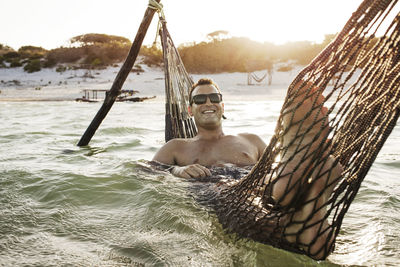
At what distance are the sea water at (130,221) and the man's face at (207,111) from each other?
61 cm

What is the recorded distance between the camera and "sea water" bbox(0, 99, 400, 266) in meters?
1.90

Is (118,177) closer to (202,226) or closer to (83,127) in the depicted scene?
(202,226)

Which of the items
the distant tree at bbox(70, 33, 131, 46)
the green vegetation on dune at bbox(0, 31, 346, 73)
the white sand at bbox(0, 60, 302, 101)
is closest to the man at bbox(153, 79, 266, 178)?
the white sand at bbox(0, 60, 302, 101)

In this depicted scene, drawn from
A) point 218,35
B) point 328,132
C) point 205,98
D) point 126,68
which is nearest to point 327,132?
point 328,132

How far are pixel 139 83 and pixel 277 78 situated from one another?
25.0ft

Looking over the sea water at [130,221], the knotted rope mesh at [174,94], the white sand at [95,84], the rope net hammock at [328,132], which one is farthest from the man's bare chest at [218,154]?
the white sand at [95,84]

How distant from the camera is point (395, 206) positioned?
277cm

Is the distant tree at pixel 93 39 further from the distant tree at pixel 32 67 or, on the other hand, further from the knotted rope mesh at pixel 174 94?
the knotted rope mesh at pixel 174 94

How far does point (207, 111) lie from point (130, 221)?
139 centimetres

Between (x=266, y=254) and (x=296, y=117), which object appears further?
(x=266, y=254)

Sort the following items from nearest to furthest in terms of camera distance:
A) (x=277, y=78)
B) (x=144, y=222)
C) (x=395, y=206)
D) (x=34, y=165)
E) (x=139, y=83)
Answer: (x=144, y=222) → (x=395, y=206) → (x=34, y=165) → (x=139, y=83) → (x=277, y=78)

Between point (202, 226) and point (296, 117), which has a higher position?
point (296, 117)

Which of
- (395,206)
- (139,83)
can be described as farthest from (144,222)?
(139,83)

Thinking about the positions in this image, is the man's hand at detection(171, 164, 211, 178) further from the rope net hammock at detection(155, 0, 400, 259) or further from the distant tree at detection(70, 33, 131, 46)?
the distant tree at detection(70, 33, 131, 46)
